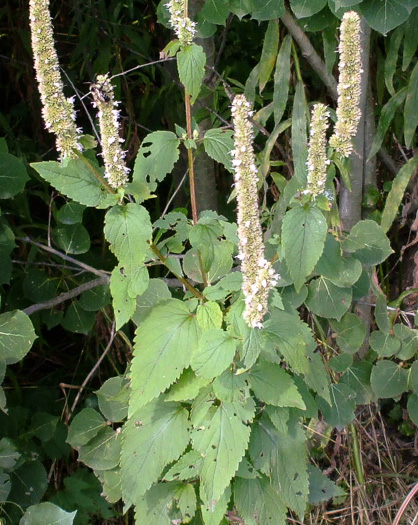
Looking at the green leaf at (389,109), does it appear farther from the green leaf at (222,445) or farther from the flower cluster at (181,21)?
the green leaf at (222,445)

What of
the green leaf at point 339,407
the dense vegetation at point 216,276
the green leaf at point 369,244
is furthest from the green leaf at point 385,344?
the green leaf at point 369,244

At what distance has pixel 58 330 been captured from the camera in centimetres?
214

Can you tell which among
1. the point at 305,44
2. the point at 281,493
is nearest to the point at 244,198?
the point at 281,493

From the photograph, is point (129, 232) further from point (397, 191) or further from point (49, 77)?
point (397, 191)

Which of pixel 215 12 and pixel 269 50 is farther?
pixel 269 50

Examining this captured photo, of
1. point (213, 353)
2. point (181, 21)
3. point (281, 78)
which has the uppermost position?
point (181, 21)

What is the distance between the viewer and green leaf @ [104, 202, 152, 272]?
94 cm

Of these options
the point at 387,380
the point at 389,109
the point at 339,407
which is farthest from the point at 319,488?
the point at 389,109

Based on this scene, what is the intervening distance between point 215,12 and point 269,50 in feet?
0.61

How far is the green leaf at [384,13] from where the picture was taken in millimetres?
1217

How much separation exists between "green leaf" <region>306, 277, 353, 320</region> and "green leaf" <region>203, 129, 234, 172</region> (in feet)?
1.36

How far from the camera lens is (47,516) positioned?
1.05 m

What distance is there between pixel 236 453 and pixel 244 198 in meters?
0.42

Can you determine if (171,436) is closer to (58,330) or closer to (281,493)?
(281,493)
